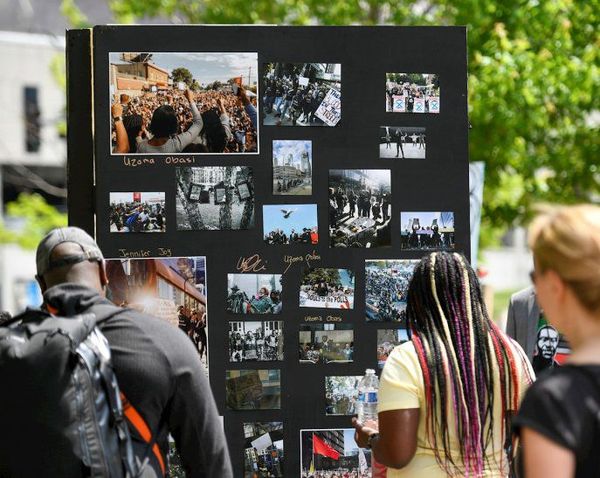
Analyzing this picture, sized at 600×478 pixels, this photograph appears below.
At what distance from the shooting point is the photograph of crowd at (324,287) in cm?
458

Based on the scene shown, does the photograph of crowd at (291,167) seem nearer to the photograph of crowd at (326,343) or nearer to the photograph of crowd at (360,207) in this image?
the photograph of crowd at (360,207)

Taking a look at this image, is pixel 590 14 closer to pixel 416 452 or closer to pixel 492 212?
pixel 492 212

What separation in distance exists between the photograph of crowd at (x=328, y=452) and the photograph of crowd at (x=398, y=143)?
1.26m

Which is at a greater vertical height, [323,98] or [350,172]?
[323,98]

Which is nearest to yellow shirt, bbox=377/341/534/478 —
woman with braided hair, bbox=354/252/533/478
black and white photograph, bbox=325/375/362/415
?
woman with braided hair, bbox=354/252/533/478

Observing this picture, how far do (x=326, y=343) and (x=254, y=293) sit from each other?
397 mm

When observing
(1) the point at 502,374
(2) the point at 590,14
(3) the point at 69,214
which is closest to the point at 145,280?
(3) the point at 69,214

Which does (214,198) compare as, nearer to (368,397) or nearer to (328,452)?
(368,397)

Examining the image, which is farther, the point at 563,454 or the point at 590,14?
the point at 590,14

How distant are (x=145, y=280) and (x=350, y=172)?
1.03 m

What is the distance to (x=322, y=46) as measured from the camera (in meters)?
4.55

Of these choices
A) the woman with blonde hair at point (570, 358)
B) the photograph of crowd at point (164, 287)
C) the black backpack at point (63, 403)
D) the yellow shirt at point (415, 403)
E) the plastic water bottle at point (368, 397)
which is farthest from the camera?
the photograph of crowd at point (164, 287)

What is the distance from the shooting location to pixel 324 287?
4.59m

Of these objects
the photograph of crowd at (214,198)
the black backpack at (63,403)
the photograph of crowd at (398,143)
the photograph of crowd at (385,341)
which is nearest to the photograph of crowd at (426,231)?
the photograph of crowd at (398,143)
